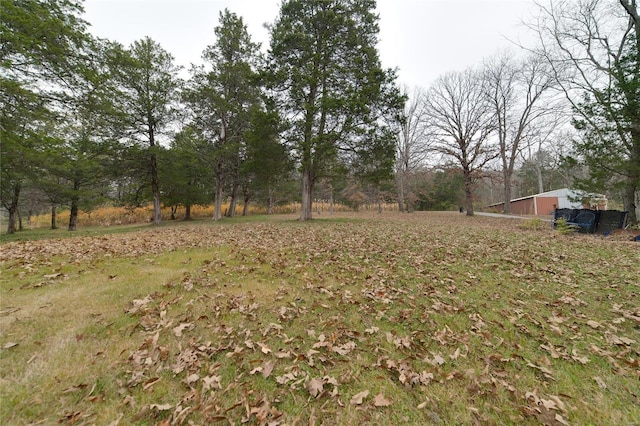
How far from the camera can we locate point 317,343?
9.03ft

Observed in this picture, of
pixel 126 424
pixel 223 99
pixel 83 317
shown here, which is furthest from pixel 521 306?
pixel 223 99

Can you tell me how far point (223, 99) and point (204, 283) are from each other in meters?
15.4

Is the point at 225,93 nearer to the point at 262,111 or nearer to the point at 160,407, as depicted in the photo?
the point at 262,111

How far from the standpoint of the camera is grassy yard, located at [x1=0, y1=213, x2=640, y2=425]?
6.33 feet

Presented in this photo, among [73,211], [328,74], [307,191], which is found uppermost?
[328,74]

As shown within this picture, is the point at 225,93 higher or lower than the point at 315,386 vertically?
higher

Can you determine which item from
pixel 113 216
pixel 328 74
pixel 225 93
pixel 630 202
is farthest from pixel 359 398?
pixel 113 216

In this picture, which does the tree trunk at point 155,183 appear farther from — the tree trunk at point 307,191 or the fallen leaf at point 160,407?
the fallen leaf at point 160,407

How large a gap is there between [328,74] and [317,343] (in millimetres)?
13714

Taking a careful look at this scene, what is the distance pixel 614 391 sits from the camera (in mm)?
2119

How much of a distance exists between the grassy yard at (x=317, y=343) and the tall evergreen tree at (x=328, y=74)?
9679mm

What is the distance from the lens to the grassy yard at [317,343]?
1.93 metres

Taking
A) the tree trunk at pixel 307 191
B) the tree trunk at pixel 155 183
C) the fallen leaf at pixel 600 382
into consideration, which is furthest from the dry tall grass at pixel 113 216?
the fallen leaf at pixel 600 382

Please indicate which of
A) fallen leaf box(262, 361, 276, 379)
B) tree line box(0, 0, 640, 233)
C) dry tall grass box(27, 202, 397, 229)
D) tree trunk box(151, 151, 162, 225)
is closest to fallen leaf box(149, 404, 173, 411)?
fallen leaf box(262, 361, 276, 379)
